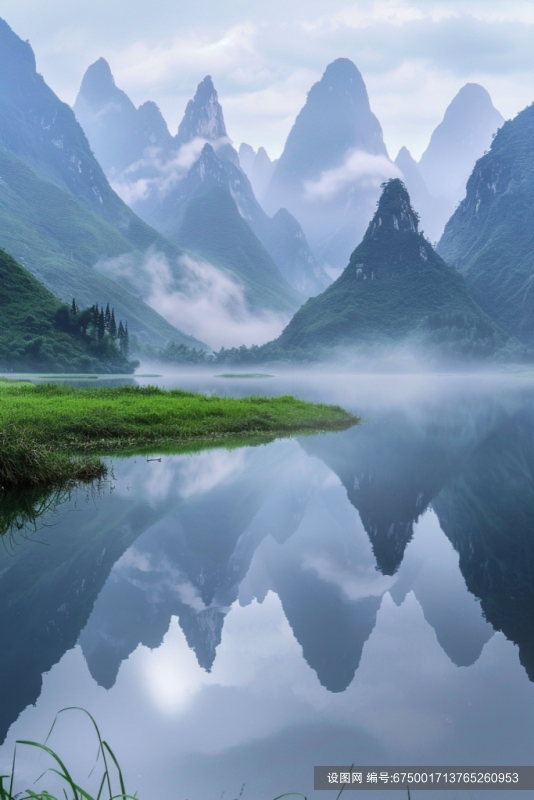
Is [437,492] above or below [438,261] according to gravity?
below

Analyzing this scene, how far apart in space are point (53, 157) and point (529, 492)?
8523 inches

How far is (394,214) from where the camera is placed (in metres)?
140

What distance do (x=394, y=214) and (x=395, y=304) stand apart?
1024 inches

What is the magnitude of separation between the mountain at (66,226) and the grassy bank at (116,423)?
10566cm

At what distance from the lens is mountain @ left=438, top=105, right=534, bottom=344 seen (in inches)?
5399

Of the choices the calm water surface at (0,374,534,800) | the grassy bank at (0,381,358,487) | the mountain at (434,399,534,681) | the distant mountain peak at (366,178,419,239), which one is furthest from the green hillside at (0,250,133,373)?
the distant mountain peak at (366,178,419,239)

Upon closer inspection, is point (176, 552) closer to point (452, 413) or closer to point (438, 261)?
point (452, 413)

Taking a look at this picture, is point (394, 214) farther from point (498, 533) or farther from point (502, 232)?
point (498, 533)

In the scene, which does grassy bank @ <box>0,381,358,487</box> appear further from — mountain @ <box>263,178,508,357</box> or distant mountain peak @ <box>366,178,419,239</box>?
distant mountain peak @ <box>366,178,419,239</box>

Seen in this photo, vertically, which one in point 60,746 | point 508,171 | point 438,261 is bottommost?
point 60,746

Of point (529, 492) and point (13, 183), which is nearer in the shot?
point (529, 492)

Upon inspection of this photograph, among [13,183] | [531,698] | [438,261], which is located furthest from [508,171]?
[531,698]

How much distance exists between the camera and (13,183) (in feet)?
487

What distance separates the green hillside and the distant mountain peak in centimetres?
8529
